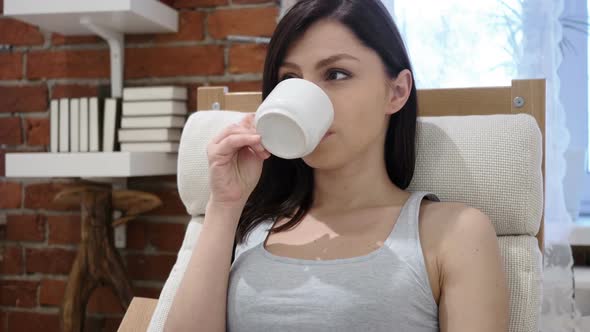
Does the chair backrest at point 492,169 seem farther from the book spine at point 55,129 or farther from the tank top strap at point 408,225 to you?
the book spine at point 55,129

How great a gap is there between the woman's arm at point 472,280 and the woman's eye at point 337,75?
0.28 meters

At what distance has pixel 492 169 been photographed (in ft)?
3.33

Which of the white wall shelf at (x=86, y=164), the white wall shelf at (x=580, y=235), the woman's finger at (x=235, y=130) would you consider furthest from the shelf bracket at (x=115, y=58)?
the white wall shelf at (x=580, y=235)

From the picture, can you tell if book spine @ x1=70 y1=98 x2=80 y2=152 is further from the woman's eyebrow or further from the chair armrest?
the woman's eyebrow

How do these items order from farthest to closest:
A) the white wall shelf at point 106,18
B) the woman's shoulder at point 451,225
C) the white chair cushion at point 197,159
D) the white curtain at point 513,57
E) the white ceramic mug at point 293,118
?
the white wall shelf at point 106,18 → the white curtain at point 513,57 → the white chair cushion at point 197,159 → the woman's shoulder at point 451,225 → the white ceramic mug at point 293,118

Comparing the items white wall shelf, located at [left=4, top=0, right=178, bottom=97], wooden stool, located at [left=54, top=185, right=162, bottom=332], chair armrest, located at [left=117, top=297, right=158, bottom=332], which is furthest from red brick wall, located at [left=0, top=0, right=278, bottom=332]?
chair armrest, located at [left=117, top=297, right=158, bottom=332]

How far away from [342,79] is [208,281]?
39 cm

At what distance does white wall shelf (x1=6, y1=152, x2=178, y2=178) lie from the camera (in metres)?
1.57

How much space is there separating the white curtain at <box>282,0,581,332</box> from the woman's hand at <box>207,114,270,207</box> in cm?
74

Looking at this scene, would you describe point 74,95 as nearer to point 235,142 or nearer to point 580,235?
point 235,142

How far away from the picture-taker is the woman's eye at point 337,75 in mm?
947

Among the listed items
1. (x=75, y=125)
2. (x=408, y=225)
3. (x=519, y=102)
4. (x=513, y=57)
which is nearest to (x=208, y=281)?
(x=408, y=225)

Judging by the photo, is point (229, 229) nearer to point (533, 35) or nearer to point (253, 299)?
point (253, 299)

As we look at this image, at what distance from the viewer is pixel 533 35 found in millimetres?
1479
